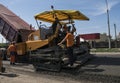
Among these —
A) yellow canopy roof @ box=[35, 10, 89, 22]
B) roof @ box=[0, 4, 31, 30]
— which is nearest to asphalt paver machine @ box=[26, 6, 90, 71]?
yellow canopy roof @ box=[35, 10, 89, 22]

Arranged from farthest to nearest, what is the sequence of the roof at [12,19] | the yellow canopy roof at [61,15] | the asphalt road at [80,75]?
the roof at [12,19] → the yellow canopy roof at [61,15] → the asphalt road at [80,75]

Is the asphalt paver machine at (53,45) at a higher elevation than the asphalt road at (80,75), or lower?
higher

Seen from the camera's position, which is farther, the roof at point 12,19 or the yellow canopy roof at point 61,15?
the roof at point 12,19

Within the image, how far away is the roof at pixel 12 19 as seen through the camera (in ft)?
59.0

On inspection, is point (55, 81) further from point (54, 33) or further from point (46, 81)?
point (54, 33)

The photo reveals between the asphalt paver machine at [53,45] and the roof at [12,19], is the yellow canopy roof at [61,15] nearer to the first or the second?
the asphalt paver machine at [53,45]

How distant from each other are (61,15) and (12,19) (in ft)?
20.6

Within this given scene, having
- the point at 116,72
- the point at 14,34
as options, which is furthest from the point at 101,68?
the point at 14,34

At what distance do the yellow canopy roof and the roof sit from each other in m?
4.06

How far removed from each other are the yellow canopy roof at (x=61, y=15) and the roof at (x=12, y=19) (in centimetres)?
406

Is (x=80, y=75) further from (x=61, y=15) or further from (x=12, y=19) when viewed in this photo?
(x=12, y=19)

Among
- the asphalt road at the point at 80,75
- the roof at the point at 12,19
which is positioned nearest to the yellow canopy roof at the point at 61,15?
the asphalt road at the point at 80,75

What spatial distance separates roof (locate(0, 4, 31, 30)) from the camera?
18.0 meters

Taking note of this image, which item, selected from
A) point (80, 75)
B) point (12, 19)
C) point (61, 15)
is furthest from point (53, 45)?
point (12, 19)
